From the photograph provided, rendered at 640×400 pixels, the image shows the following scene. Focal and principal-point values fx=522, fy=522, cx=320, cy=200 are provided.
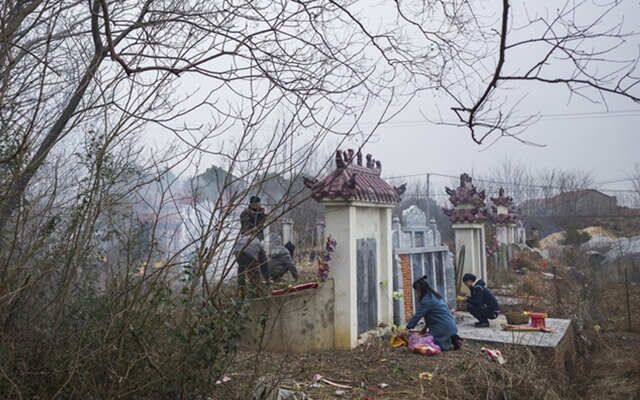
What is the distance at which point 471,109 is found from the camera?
289cm

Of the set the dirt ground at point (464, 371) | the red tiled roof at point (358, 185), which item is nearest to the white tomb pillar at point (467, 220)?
the dirt ground at point (464, 371)

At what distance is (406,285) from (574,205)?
3146cm

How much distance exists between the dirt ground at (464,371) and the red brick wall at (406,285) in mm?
1475

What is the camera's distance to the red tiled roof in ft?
25.3

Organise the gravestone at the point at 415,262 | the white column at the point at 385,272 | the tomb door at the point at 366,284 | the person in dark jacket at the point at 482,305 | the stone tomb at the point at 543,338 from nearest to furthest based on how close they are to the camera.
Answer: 1. the stone tomb at the point at 543,338
2. the tomb door at the point at 366,284
3. the white column at the point at 385,272
4. the gravestone at the point at 415,262
5. the person in dark jacket at the point at 482,305

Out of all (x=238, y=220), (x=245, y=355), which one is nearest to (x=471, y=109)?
(x=238, y=220)

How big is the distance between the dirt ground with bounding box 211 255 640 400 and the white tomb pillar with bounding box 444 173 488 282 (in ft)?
9.06

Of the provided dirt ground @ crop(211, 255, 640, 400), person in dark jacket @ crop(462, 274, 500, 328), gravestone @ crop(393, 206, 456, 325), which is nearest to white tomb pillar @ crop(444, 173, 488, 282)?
gravestone @ crop(393, 206, 456, 325)

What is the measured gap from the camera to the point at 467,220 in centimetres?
1386

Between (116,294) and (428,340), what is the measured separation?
5236mm

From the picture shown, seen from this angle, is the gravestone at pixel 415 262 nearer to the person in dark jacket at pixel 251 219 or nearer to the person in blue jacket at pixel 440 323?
the person in blue jacket at pixel 440 323

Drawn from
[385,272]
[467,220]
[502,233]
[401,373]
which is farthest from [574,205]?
[401,373]

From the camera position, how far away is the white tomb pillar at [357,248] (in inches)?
303

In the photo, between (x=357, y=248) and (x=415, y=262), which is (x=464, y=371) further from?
(x=415, y=262)
